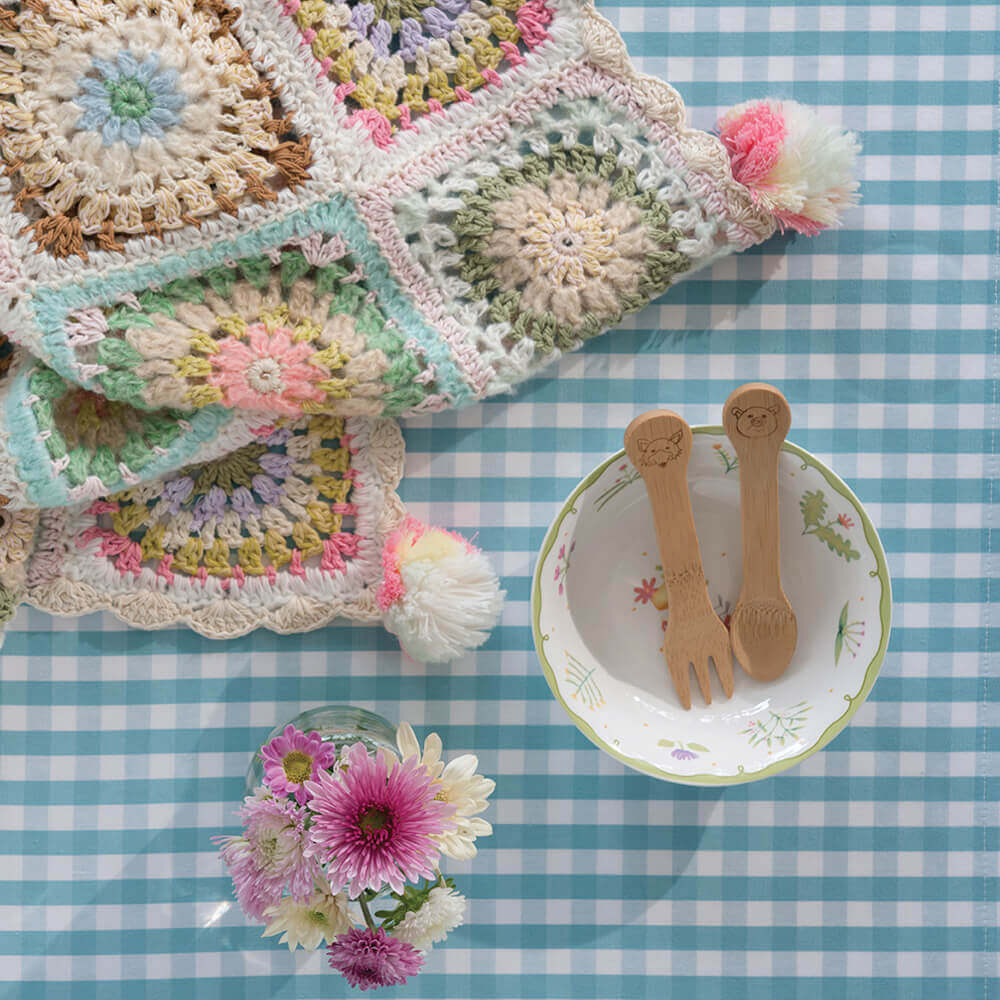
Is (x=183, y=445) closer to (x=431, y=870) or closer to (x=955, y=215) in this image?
(x=431, y=870)

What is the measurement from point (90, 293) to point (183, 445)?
0.45 ft

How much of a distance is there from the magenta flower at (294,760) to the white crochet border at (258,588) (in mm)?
149

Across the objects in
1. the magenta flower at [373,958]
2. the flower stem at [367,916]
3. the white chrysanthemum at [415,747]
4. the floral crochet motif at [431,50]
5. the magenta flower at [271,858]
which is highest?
the floral crochet motif at [431,50]

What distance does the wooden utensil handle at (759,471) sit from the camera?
0.72 metres

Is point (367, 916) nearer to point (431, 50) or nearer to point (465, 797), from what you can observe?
point (465, 797)

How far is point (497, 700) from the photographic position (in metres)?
0.82

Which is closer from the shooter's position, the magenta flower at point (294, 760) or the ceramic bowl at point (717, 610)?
the magenta flower at point (294, 760)

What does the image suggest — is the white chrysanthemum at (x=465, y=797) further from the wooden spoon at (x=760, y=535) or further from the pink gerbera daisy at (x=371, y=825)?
the wooden spoon at (x=760, y=535)

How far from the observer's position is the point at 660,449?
0.73m

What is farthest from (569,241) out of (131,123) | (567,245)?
(131,123)

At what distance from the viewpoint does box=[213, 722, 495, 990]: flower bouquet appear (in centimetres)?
60

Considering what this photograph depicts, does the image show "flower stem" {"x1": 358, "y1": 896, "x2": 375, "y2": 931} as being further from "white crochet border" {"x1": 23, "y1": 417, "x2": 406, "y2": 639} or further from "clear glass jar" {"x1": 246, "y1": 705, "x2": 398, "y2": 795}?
"white crochet border" {"x1": 23, "y1": 417, "x2": 406, "y2": 639}

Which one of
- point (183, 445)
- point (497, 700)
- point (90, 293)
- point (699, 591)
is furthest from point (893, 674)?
point (90, 293)

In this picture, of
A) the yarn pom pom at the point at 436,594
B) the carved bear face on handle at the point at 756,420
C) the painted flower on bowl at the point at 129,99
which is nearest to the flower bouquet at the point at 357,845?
the yarn pom pom at the point at 436,594
